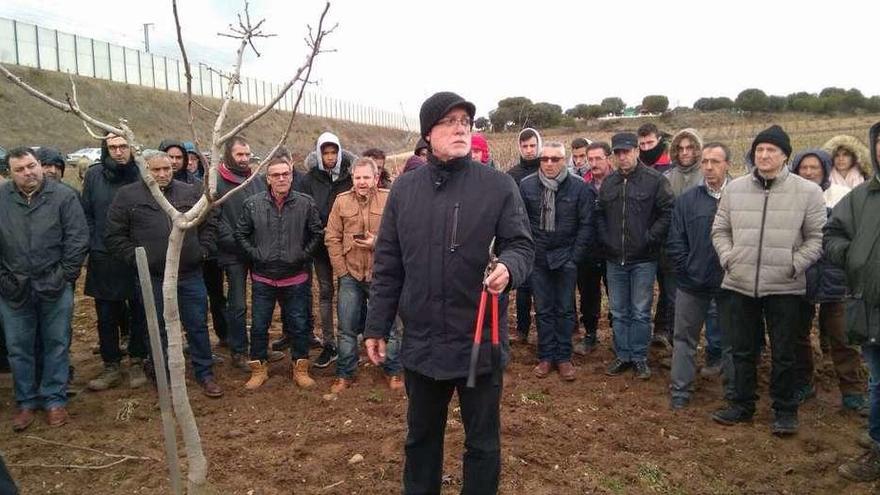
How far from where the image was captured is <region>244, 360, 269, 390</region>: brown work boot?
521 centimetres

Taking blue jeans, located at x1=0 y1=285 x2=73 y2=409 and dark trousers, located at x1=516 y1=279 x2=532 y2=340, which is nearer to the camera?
blue jeans, located at x1=0 y1=285 x2=73 y2=409

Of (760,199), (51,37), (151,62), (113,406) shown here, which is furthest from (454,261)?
(151,62)

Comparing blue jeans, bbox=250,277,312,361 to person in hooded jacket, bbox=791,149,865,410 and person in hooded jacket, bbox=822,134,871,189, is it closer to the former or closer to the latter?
person in hooded jacket, bbox=791,149,865,410

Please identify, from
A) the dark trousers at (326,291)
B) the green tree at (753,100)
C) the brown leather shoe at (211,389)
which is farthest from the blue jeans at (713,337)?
the green tree at (753,100)

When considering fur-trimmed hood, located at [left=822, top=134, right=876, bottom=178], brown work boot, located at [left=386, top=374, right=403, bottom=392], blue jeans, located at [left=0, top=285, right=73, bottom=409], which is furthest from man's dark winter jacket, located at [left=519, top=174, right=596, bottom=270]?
blue jeans, located at [left=0, top=285, right=73, bottom=409]

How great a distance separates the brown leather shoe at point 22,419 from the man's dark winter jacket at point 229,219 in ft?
6.22

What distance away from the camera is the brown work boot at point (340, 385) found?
5.08 m

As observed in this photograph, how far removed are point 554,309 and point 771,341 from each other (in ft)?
5.97

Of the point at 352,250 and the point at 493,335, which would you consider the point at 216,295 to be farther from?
the point at 493,335

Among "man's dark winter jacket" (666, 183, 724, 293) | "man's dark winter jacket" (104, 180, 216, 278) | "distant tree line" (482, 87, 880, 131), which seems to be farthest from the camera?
"distant tree line" (482, 87, 880, 131)

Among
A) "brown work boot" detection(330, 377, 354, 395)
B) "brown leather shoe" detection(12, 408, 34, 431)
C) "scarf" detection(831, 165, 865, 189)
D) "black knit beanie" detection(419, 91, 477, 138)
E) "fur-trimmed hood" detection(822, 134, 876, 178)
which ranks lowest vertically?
"brown leather shoe" detection(12, 408, 34, 431)

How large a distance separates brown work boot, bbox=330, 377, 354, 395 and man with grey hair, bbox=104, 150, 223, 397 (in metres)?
0.97

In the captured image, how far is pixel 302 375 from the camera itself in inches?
207

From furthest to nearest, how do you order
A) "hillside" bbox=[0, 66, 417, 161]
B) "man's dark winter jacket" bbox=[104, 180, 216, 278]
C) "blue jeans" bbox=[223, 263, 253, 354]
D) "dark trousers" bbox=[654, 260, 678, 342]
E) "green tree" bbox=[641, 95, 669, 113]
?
"hillside" bbox=[0, 66, 417, 161] → "green tree" bbox=[641, 95, 669, 113] → "dark trousers" bbox=[654, 260, 678, 342] → "blue jeans" bbox=[223, 263, 253, 354] → "man's dark winter jacket" bbox=[104, 180, 216, 278]
